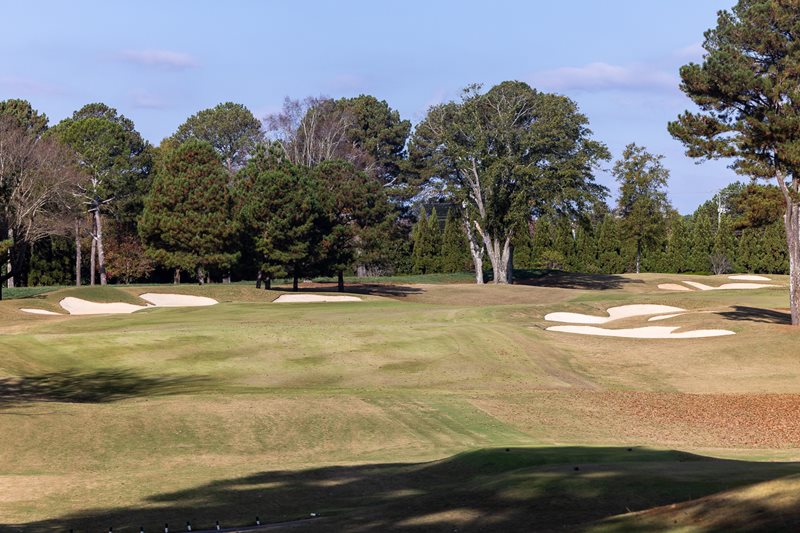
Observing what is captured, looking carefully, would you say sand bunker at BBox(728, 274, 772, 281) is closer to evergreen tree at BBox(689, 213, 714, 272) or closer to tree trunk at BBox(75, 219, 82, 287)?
evergreen tree at BBox(689, 213, 714, 272)

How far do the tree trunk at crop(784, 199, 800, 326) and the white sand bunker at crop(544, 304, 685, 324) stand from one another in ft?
29.5

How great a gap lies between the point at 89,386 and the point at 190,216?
44848mm

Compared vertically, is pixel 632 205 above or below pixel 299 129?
below

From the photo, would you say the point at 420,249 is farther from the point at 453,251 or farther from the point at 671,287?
the point at 671,287

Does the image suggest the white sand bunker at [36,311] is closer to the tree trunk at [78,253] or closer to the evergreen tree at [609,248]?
the tree trunk at [78,253]

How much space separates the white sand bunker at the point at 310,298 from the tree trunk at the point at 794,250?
31703 millimetres

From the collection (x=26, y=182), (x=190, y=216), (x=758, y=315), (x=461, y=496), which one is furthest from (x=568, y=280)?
(x=461, y=496)

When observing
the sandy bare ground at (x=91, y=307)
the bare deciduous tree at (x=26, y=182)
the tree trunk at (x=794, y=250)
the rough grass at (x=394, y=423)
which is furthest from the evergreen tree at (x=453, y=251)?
the tree trunk at (x=794, y=250)

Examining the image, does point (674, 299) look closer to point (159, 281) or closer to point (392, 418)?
point (392, 418)

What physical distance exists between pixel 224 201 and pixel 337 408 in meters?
51.5

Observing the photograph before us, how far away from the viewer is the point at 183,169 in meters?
76.5

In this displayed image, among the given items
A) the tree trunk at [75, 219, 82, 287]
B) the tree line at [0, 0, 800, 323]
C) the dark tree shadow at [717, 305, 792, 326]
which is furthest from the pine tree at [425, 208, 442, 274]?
the dark tree shadow at [717, 305, 792, 326]

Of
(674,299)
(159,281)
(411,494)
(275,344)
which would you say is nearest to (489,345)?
(275,344)

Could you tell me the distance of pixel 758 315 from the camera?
49562 millimetres
